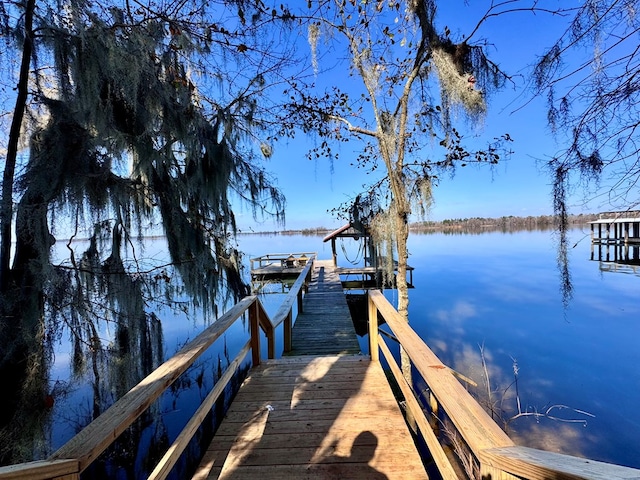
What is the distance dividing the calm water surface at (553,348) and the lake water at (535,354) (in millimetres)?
22

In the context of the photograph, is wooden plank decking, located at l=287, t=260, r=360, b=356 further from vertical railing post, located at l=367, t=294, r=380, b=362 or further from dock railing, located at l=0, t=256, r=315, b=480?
dock railing, located at l=0, t=256, r=315, b=480

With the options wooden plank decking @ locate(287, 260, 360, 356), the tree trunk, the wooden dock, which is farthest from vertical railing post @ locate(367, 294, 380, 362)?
the tree trunk

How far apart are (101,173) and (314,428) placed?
222cm

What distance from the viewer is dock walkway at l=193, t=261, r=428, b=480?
1505 mm

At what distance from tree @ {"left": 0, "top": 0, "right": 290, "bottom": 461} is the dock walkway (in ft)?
3.05

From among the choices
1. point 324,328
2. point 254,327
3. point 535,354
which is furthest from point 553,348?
point 254,327

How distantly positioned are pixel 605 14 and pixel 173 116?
2.67 metres

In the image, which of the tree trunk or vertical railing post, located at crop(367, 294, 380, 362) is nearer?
the tree trunk

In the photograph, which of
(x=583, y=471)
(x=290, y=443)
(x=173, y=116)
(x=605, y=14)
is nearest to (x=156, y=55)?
(x=173, y=116)

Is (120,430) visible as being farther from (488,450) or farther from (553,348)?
(553,348)

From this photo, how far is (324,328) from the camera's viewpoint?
544cm

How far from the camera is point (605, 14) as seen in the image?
3.72 ft

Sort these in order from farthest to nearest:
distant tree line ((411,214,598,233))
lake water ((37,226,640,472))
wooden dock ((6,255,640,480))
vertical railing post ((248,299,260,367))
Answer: distant tree line ((411,214,598,233)), lake water ((37,226,640,472)), vertical railing post ((248,299,260,367)), wooden dock ((6,255,640,480))

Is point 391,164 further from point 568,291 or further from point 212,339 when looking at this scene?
point 212,339
